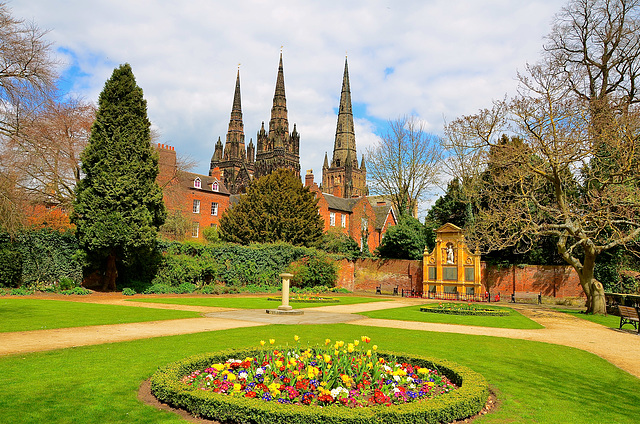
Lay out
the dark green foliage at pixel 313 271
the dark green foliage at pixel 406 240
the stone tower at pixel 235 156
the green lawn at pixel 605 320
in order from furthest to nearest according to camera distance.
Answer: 1. the stone tower at pixel 235 156
2. the dark green foliage at pixel 406 240
3. the dark green foliage at pixel 313 271
4. the green lawn at pixel 605 320

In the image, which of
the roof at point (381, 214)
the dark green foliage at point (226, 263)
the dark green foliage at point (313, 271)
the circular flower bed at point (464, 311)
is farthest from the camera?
the roof at point (381, 214)

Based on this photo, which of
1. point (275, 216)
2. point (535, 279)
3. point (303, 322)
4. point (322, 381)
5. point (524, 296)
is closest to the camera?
point (322, 381)

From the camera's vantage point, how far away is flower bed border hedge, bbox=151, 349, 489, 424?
16.4ft

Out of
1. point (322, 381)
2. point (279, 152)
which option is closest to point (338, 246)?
point (322, 381)

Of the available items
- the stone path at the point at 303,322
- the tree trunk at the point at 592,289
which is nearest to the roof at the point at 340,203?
the tree trunk at the point at 592,289

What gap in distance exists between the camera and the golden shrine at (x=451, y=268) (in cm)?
3047

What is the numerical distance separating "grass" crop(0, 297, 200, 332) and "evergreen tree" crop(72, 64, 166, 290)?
290 inches

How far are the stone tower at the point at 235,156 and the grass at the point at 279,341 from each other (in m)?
92.3

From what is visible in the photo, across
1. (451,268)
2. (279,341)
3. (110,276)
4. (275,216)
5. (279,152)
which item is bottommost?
(279,341)

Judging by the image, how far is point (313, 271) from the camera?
33.6 meters

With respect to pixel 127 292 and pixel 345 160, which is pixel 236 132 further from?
pixel 127 292

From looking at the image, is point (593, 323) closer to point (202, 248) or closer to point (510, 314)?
point (510, 314)

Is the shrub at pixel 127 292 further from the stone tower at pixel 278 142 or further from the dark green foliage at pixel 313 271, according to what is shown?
the stone tower at pixel 278 142

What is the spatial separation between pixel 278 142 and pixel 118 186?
78.7m
